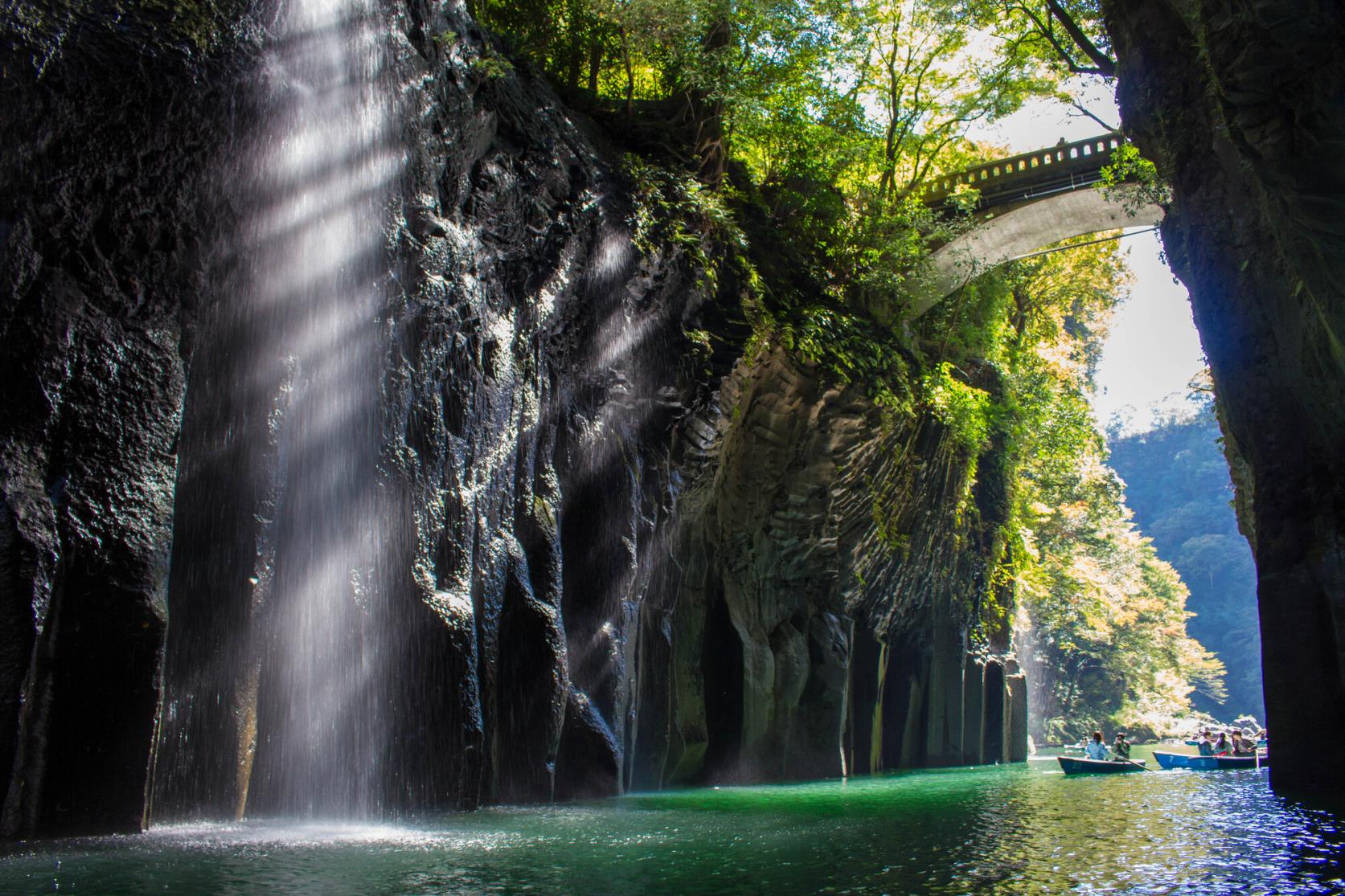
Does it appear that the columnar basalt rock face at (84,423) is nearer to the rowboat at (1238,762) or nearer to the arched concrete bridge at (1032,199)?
the arched concrete bridge at (1032,199)

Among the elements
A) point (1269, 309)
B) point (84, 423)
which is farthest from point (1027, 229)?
point (84, 423)

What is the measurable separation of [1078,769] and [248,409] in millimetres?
17264

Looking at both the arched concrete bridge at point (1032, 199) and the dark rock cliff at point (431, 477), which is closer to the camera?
the dark rock cliff at point (431, 477)

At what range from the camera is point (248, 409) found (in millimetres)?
8672

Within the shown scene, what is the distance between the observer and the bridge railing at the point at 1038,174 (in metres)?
24.3

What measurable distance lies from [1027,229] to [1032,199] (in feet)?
2.41

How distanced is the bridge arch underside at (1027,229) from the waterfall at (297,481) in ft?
53.3

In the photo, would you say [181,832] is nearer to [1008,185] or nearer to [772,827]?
[772,827]

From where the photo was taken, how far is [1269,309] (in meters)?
12.5

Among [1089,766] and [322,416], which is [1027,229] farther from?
[322,416]

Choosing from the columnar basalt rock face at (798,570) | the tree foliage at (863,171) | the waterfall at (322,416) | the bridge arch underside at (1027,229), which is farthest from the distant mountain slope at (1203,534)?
the waterfall at (322,416)

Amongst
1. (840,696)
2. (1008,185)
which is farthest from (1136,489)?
(840,696)

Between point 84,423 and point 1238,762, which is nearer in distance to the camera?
point 84,423

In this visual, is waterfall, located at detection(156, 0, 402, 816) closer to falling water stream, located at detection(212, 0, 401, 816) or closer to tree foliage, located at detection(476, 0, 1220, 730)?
falling water stream, located at detection(212, 0, 401, 816)
